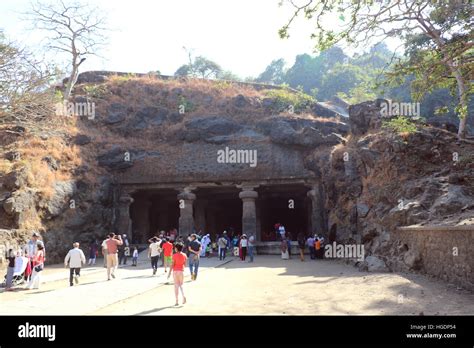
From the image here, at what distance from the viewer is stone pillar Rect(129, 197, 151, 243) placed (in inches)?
985

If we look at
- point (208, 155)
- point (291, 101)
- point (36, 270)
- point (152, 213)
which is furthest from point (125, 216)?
point (291, 101)

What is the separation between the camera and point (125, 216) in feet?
76.6

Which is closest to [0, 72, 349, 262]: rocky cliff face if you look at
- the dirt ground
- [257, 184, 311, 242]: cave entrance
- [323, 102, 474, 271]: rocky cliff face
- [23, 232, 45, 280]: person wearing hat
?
[23, 232, 45, 280]: person wearing hat

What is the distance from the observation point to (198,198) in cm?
2656

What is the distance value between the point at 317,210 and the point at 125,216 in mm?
10682

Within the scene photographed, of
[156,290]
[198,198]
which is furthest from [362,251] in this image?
[198,198]

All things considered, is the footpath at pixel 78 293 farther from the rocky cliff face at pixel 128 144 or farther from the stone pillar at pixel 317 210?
the stone pillar at pixel 317 210

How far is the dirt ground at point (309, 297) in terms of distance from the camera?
7633 millimetres

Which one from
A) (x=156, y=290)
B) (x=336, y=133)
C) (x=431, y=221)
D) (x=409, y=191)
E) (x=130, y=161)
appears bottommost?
(x=156, y=290)

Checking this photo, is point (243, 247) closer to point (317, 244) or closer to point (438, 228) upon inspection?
point (317, 244)

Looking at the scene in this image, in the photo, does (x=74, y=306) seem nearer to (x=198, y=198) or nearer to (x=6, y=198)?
(x=6, y=198)

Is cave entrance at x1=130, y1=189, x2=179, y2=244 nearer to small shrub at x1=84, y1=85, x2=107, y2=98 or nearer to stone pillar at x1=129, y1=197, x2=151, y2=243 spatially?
stone pillar at x1=129, y1=197, x2=151, y2=243
